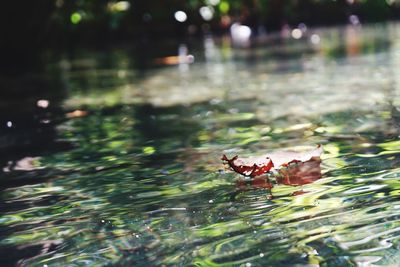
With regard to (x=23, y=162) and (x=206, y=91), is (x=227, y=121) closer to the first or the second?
(x=23, y=162)

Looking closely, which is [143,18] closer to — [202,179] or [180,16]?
[180,16]

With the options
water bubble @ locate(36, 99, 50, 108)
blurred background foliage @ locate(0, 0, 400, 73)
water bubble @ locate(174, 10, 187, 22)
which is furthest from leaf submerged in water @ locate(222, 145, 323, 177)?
water bubble @ locate(174, 10, 187, 22)

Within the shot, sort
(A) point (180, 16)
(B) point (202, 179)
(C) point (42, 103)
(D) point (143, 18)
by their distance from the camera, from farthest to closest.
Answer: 1. (D) point (143, 18)
2. (A) point (180, 16)
3. (C) point (42, 103)
4. (B) point (202, 179)

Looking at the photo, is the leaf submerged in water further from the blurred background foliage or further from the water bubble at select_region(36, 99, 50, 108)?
the blurred background foliage

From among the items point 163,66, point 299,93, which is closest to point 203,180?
point 299,93

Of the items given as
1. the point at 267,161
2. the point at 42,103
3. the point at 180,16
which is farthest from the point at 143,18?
the point at 267,161

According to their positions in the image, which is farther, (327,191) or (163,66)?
(163,66)
